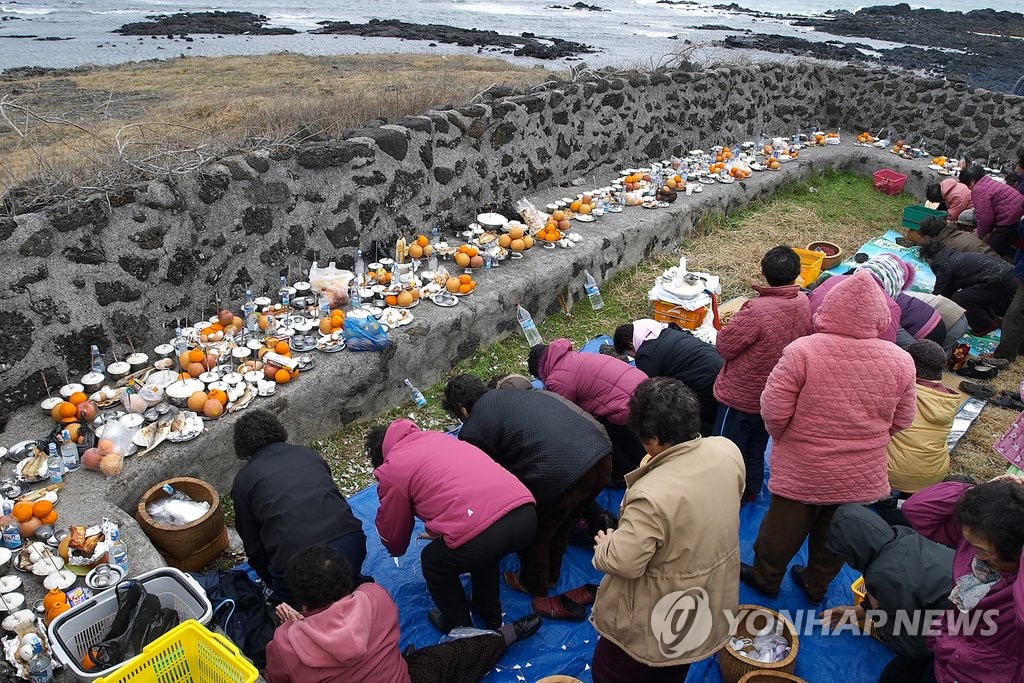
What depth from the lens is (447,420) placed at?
5.57 meters

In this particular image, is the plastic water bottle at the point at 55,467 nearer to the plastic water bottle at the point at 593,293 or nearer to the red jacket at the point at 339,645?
the red jacket at the point at 339,645

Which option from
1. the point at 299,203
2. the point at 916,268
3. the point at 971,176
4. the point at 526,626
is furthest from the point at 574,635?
the point at 971,176

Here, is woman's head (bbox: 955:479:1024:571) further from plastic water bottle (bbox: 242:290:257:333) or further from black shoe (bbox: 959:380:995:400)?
plastic water bottle (bbox: 242:290:257:333)

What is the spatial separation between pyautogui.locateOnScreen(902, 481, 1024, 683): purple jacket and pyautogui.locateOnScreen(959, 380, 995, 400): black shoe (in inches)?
136

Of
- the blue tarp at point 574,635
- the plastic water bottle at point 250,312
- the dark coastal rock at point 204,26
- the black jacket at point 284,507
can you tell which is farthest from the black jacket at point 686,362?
the dark coastal rock at point 204,26

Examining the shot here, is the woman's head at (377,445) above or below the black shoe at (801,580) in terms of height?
above

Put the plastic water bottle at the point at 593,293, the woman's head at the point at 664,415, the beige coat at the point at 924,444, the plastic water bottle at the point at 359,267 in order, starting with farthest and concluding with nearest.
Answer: the plastic water bottle at the point at 593,293, the plastic water bottle at the point at 359,267, the beige coat at the point at 924,444, the woman's head at the point at 664,415

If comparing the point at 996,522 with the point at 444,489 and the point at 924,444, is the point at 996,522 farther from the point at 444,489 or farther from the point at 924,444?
the point at 444,489

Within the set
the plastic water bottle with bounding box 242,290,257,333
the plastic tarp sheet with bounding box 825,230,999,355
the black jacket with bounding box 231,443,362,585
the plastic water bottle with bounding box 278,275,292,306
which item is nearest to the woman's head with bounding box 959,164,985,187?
the plastic tarp sheet with bounding box 825,230,999,355

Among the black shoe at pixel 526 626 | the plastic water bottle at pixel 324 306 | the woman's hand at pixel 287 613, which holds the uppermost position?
the plastic water bottle at pixel 324 306

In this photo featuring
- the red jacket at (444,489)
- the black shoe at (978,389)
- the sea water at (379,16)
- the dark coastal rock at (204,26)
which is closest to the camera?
the red jacket at (444,489)

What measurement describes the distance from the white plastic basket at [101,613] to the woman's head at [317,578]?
2.45ft

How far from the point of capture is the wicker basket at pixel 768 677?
3324 millimetres

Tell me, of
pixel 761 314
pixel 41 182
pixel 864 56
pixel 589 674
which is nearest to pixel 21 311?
pixel 41 182
